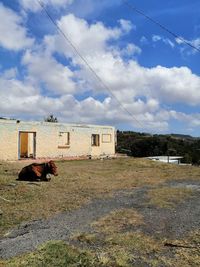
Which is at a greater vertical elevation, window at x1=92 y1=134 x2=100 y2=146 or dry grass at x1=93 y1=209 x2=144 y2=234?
window at x1=92 y1=134 x2=100 y2=146

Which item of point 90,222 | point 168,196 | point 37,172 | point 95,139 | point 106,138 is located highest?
point 106,138

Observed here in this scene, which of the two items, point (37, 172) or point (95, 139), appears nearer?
point (37, 172)

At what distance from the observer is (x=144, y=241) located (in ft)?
24.1

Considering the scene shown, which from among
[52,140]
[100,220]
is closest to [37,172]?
[100,220]

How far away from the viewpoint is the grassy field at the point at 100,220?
6.33 metres

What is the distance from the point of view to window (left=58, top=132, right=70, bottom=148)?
100 ft

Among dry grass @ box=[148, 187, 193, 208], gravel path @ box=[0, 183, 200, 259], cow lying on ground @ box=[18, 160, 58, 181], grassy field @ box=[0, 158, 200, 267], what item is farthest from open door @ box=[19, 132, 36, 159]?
gravel path @ box=[0, 183, 200, 259]

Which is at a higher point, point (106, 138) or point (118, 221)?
point (106, 138)

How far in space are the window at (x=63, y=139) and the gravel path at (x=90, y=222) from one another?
18991 millimetres

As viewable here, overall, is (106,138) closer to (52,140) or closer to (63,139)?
(63,139)

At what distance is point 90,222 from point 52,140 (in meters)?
21.1

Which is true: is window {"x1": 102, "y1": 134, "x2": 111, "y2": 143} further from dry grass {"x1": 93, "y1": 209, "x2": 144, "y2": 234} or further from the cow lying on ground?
dry grass {"x1": 93, "y1": 209, "x2": 144, "y2": 234}

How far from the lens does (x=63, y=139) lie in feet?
102

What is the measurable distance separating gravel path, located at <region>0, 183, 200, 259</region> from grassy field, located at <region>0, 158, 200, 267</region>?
257 mm
